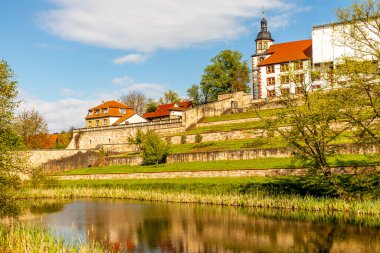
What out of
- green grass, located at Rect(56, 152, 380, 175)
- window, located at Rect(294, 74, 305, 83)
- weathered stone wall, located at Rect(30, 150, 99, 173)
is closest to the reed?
green grass, located at Rect(56, 152, 380, 175)

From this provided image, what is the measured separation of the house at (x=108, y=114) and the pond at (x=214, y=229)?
180 feet

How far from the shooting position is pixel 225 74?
89.0m

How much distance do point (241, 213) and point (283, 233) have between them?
6162 millimetres

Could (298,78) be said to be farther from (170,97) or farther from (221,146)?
(170,97)

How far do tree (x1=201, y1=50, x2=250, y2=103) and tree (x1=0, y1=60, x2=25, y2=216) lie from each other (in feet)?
227

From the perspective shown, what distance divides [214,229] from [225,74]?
67034 millimetres

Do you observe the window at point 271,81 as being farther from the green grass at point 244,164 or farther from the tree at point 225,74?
the green grass at point 244,164

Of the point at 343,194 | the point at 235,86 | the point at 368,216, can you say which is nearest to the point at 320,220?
the point at 368,216

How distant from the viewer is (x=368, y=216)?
24.8m

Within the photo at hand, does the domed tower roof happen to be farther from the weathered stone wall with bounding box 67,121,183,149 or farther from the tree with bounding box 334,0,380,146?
the tree with bounding box 334,0,380,146

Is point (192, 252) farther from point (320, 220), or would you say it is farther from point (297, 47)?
point (297, 47)

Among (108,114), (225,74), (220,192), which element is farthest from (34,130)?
(220,192)

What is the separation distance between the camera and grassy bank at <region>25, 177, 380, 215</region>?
27.2 m

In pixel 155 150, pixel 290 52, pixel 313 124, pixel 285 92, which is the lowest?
pixel 155 150
